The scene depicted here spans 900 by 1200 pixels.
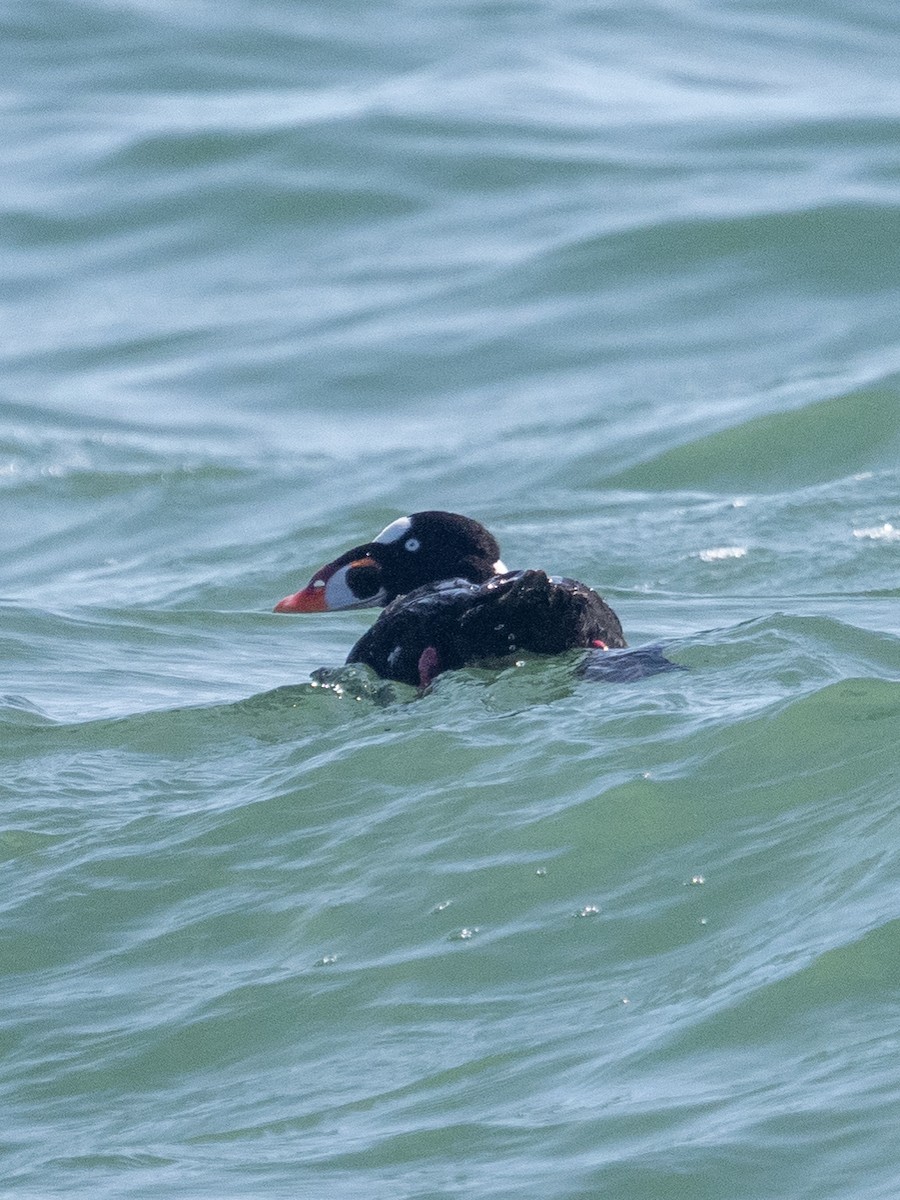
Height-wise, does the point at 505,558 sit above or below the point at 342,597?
below

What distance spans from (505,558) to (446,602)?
Answer: 3773mm

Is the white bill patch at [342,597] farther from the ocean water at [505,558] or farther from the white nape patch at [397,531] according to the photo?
the ocean water at [505,558]

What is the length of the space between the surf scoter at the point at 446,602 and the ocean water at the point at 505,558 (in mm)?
115

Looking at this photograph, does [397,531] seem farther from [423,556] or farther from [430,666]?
[430,666]

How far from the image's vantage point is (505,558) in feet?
30.9

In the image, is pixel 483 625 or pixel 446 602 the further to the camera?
pixel 446 602

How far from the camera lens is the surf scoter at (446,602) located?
17.6 feet

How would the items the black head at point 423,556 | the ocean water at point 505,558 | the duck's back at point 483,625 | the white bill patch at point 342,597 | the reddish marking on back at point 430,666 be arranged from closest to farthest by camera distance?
the ocean water at point 505,558
the duck's back at point 483,625
the reddish marking on back at point 430,666
the black head at point 423,556
the white bill patch at point 342,597

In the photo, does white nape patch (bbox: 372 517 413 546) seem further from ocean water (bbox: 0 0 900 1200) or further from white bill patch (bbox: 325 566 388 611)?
ocean water (bbox: 0 0 900 1200)

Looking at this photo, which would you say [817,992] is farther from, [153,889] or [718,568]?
[718,568]

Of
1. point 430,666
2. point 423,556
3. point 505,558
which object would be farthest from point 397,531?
point 505,558

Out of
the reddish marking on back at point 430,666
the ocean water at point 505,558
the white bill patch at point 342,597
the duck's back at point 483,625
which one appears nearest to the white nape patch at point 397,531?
the white bill patch at point 342,597

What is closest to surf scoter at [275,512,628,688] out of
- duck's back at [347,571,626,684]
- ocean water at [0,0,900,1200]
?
duck's back at [347,571,626,684]

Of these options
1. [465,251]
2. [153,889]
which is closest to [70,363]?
[465,251]
